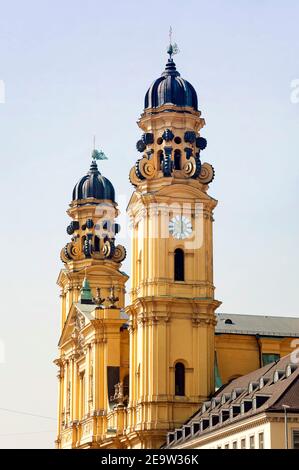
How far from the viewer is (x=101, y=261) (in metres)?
130

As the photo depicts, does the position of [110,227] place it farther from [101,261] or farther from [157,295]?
[157,295]

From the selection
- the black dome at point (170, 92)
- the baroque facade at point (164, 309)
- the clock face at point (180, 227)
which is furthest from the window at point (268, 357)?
the black dome at point (170, 92)

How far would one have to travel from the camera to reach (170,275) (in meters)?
96.6

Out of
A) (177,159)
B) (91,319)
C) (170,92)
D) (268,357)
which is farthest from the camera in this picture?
(91,319)

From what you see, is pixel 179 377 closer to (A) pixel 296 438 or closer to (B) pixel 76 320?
(B) pixel 76 320

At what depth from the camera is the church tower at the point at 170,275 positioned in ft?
311

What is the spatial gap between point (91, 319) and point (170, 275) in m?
15.2

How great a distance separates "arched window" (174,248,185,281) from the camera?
97.3 m

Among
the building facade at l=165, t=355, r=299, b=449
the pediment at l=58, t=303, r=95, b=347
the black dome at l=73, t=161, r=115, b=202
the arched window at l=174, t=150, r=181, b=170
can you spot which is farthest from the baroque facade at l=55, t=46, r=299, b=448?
the black dome at l=73, t=161, r=115, b=202

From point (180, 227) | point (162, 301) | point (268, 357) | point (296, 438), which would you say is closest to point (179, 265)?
point (180, 227)

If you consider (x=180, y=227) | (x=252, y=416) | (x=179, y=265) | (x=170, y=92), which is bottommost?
(x=252, y=416)

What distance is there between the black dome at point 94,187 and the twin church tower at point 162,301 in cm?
2679

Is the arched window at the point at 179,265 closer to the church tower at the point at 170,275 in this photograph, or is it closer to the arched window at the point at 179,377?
the church tower at the point at 170,275
